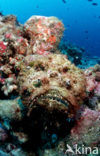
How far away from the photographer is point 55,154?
3779 mm

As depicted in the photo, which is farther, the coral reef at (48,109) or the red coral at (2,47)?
the red coral at (2,47)

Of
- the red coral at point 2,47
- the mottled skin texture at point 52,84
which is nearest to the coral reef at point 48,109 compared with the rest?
the mottled skin texture at point 52,84

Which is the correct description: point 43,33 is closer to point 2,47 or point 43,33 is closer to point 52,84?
point 2,47

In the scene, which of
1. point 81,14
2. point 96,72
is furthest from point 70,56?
point 81,14

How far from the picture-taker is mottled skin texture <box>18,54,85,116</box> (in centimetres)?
316

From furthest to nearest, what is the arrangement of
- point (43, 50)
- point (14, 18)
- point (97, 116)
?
point (14, 18)
point (43, 50)
point (97, 116)

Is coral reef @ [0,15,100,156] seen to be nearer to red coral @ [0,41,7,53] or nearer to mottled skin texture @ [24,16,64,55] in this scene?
red coral @ [0,41,7,53]

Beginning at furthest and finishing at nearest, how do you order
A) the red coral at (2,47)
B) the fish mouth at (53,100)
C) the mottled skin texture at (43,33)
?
the mottled skin texture at (43,33), the red coral at (2,47), the fish mouth at (53,100)

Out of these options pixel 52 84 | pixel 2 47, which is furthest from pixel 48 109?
pixel 2 47

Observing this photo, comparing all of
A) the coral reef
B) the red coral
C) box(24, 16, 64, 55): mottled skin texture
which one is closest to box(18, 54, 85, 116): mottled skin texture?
the coral reef

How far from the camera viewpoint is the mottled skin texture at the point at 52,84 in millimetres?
3164

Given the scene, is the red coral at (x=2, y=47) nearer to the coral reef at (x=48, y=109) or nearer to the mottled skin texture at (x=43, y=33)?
the coral reef at (x=48, y=109)

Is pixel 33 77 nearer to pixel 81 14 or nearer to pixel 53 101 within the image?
pixel 53 101

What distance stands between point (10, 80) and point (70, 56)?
11.1 metres
